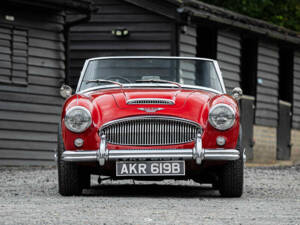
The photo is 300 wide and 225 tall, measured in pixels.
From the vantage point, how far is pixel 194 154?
7.35m

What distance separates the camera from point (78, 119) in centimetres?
754

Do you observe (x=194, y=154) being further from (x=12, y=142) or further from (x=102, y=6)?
(x=102, y=6)

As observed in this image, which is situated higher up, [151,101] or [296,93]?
[296,93]

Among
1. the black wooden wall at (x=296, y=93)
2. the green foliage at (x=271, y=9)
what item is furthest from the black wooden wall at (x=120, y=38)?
the green foliage at (x=271, y=9)

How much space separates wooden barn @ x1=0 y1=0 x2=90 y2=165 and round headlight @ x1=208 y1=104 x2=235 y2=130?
344 inches

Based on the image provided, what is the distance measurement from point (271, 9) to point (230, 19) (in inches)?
683

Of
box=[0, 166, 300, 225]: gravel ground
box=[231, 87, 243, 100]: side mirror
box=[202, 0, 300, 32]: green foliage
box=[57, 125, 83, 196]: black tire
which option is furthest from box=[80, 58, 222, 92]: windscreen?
box=[202, 0, 300, 32]: green foliage

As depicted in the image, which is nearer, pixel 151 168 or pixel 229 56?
pixel 151 168

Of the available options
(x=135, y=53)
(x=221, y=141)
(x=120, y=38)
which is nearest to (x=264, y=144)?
(x=135, y=53)

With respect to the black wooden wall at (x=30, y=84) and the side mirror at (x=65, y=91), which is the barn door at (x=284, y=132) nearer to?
the black wooden wall at (x=30, y=84)

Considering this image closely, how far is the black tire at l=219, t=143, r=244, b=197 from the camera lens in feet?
25.3

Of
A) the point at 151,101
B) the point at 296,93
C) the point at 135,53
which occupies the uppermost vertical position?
the point at 135,53

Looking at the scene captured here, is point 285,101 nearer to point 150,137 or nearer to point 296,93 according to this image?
point 296,93

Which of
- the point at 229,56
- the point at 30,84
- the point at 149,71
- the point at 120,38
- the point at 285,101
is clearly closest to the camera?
the point at 149,71
